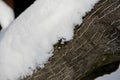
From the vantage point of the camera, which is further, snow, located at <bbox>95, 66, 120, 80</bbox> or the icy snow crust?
snow, located at <bbox>95, 66, 120, 80</bbox>

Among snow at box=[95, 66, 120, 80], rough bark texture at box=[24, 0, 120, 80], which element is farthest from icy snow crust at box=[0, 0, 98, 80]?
snow at box=[95, 66, 120, 80]

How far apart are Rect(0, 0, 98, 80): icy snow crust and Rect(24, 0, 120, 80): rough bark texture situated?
2.5 inches

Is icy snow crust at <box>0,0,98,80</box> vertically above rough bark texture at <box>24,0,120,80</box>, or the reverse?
icy snow crust at <box>0,0,98,80</box>

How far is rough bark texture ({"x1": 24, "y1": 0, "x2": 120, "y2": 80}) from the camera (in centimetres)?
220

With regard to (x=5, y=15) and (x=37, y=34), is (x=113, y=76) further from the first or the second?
(x=5, y=15)

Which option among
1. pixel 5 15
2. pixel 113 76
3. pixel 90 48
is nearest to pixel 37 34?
pixel 90 48

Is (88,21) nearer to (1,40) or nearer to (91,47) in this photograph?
(91,47)

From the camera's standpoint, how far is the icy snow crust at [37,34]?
219 centimetres

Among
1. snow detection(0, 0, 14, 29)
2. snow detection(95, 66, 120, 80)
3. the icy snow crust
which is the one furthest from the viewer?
snow detection(0, 0, 14, 29)

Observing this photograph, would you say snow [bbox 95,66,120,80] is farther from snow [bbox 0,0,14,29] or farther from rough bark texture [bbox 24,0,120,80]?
snow [bbox 0,0,14,29]

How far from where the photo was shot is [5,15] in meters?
2.86

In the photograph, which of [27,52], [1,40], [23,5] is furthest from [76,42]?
[23,5]

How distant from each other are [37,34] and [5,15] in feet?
2.52

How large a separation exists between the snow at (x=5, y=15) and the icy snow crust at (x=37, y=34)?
0.45m
